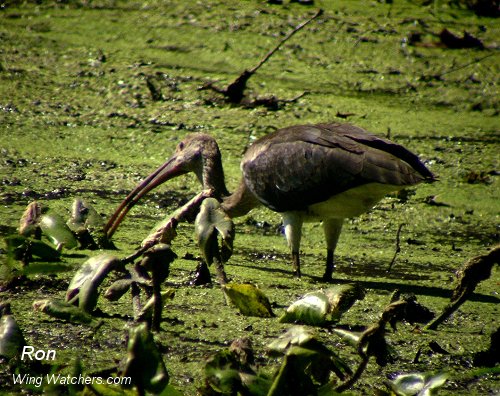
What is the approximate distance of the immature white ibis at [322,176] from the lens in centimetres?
579

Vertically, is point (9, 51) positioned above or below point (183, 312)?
below

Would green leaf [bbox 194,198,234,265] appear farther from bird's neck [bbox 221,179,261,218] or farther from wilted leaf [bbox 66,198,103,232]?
bird's neck [bbox 221,179,261,218]

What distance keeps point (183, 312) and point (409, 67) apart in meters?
5.60

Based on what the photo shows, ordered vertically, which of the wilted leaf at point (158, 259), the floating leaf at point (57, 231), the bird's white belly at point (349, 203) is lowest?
the bird's white belly at point (349, 203)

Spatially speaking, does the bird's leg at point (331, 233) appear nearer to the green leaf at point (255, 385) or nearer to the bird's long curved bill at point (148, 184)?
the bird's long curved bill at point (148, 184)

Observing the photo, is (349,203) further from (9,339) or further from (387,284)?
(9,339)

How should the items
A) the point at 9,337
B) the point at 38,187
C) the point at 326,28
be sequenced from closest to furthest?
the point at 9,337
the point at 38,187
the point at 326,28

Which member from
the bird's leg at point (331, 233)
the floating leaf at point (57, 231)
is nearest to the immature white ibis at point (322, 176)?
the bird's leg at point (331, 233)

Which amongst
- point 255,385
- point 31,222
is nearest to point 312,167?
point 31,222

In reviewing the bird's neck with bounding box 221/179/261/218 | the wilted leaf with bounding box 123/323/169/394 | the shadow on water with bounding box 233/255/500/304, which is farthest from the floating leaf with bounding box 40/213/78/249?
the wilted leaf with bounding box 123/323/169/394

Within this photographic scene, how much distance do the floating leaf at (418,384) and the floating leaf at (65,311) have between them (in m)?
1.20

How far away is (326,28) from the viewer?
391 inches

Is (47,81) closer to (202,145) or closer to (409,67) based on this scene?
(202,145)

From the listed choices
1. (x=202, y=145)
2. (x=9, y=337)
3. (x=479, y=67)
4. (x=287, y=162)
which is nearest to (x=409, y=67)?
(x=479, y=67)
